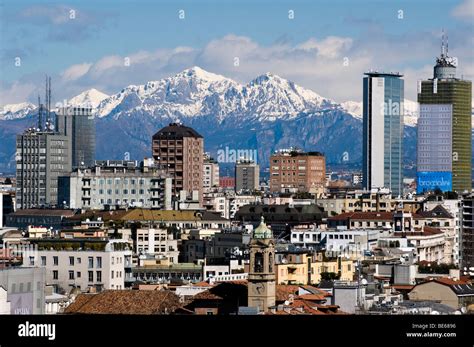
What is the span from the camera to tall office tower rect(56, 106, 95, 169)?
301ft

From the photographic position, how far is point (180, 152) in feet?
294

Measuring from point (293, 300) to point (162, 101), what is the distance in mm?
79071

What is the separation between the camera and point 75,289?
3083 cm

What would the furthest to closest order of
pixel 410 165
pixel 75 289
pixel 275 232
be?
pixel 410 165 → pixel 275 232 → pixel 75 289

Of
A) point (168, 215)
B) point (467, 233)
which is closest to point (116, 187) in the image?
point (168, 215)

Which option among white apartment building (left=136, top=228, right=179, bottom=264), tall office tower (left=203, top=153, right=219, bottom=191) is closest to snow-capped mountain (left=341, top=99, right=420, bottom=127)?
tall office tower (left=203, top=153, right=219, bottom=191)

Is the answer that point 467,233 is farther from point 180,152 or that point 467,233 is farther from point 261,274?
point 261,274

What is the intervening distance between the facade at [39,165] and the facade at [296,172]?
59.7 ft

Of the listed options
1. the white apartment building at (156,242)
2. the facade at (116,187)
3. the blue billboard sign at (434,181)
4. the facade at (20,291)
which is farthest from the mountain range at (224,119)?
the facade at (20,291)

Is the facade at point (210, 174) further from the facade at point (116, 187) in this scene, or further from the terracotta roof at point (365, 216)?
the terracotta roof at point (365, 216)

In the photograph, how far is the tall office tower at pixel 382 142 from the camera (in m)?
120

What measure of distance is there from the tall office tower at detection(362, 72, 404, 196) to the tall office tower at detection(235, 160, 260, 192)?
813 cm
